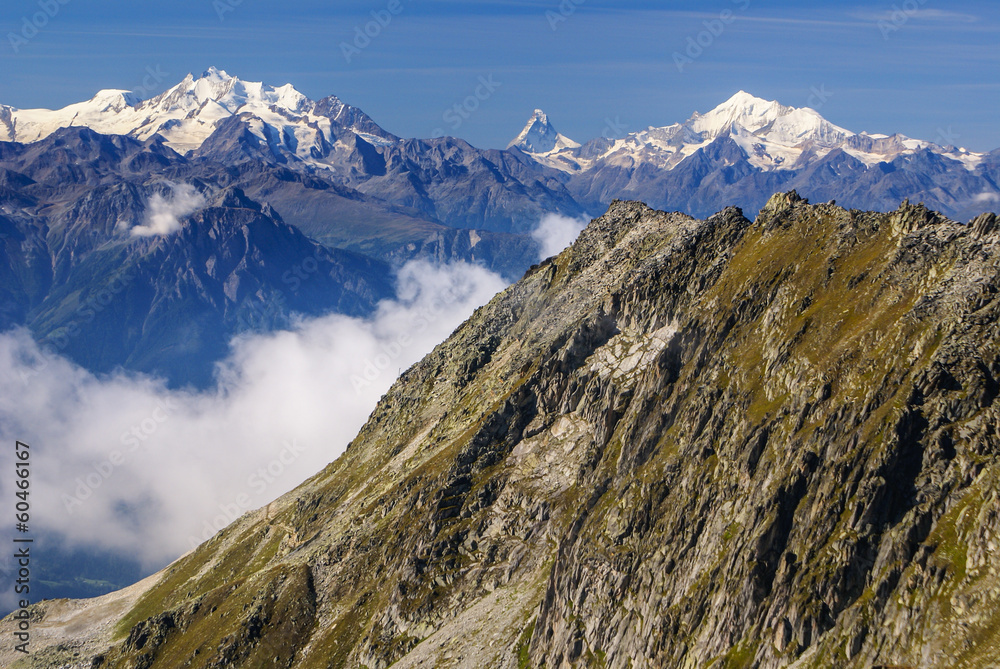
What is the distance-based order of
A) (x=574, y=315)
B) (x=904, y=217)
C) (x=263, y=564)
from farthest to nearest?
(x=263, y=564)
(x=574, y=315)
(x=904, y=217)

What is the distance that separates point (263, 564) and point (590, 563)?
4276 inches

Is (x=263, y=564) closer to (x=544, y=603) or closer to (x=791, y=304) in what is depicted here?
(x=544, y=603)

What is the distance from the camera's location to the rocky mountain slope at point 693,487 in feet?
267

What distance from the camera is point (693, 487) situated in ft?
338

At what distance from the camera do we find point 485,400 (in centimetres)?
17275

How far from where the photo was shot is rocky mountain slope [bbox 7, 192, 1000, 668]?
A: 8125 centimetres

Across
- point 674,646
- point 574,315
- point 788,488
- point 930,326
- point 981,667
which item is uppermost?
point 574,315

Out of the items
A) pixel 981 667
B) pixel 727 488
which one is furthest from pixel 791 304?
pixel 981 667

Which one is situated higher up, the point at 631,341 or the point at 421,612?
the point at 631,341

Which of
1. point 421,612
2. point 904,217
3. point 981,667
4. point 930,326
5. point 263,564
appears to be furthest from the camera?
point 263,564

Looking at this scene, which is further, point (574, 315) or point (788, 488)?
point (574, 315)

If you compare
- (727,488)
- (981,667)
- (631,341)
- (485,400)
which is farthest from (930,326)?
(485,400)

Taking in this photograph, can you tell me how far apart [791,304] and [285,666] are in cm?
11071

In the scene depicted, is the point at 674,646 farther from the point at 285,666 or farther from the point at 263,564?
the point at 263,564
